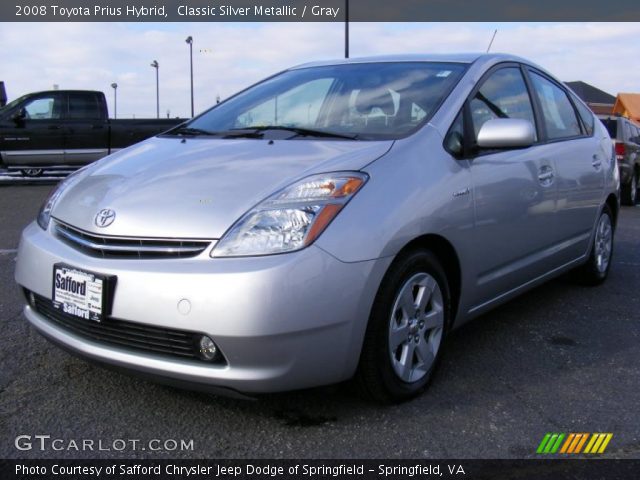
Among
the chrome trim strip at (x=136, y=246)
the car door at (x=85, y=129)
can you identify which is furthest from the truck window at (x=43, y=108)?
the chrome trim strip at (x=136, y=246)

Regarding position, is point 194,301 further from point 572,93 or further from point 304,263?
point 572,93

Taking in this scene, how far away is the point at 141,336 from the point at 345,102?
1718 millimetres

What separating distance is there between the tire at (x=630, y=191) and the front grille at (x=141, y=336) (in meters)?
10.0

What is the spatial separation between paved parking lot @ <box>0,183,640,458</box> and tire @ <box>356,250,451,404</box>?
0.11 metres

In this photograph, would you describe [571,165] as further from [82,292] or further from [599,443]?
[82,292]

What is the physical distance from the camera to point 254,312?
228cm

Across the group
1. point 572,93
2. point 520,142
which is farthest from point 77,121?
point 520,142

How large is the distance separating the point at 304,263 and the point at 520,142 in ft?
4.69

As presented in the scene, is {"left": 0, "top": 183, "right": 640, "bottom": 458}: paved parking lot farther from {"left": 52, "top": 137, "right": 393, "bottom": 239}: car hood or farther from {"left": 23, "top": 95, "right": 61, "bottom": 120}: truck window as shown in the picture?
{"left": 23, "top": 95, "right": 61, "bottom": 120}: truck window

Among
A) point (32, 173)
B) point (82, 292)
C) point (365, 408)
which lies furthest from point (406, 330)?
point (32, 173)

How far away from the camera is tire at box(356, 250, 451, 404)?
103 inches

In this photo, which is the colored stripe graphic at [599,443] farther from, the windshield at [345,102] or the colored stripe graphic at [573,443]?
the windshield at [345,102]

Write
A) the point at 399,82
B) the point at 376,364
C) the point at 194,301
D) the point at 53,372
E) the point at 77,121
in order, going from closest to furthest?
the point at 194,301, the point at 376,364, the point at 53,372, the point at 399,82, the point at 77,121
